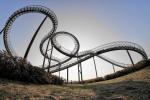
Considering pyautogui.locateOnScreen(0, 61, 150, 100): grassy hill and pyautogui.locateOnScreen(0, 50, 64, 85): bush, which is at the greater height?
pyautogui.locateOnScreen(0, 50, 64, 85): bush

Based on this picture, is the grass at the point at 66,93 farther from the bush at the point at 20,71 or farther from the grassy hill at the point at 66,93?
the bush at the point at 20,71

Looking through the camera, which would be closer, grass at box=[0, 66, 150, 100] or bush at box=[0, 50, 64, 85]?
grass at box=[0, 66, 150, 100]

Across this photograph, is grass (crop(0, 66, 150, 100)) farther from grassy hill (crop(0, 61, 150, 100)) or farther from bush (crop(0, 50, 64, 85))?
bush (crop(0, 50, 64, 85))

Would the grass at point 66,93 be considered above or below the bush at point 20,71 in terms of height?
below

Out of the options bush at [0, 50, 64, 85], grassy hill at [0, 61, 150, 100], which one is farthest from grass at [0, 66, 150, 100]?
bush at [0, 50, 64, 85]

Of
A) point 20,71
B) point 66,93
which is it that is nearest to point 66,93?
point 66,93

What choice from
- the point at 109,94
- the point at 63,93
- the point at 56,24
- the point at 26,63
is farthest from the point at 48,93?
the point at 56,24

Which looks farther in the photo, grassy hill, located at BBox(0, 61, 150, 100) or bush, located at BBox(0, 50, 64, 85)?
bush, located at BBox(0, 50, 64, 85)

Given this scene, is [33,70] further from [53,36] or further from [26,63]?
[53,36]

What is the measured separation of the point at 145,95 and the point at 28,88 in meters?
4.86

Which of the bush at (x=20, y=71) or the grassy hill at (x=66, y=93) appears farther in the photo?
the bush at (x=20, y=71)

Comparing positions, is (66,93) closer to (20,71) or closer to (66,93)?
(66,93)

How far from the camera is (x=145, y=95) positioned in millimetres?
11266

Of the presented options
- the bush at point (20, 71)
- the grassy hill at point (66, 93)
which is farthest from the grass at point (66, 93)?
the bush at point (20, 71)
